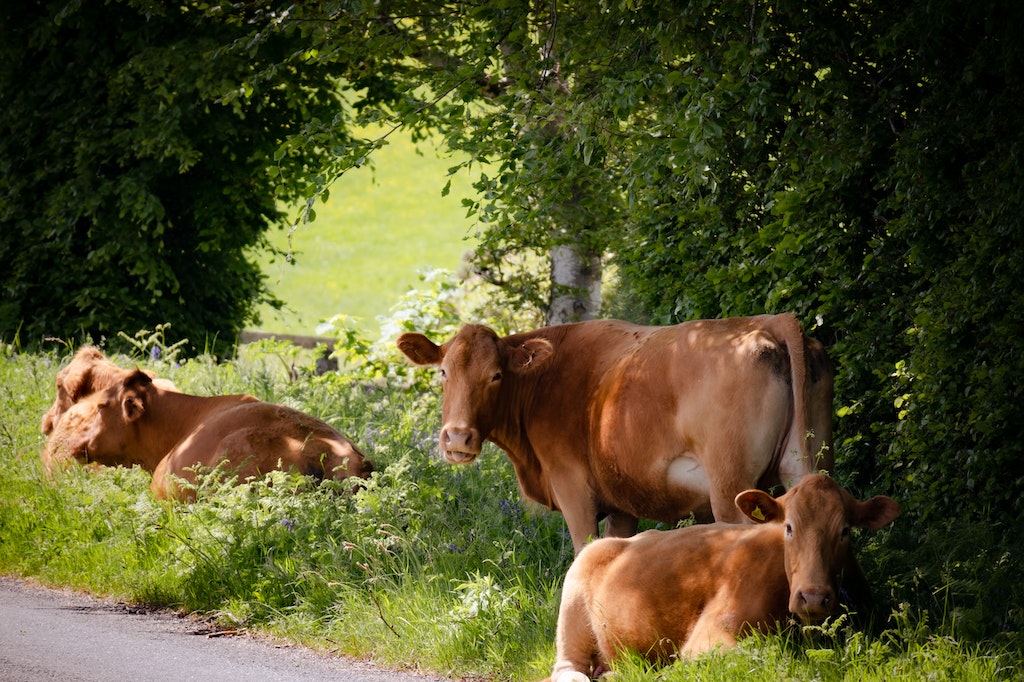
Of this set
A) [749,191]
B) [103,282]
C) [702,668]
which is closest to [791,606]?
[702,668]

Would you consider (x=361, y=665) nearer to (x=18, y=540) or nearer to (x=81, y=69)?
(x=18, y=540)

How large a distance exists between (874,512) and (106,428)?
633cm

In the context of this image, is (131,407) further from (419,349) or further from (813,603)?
(813,603)

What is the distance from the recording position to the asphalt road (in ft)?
18.9

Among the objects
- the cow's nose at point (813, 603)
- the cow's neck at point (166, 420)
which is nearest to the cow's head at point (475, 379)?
the cow's nose at point (813, 603)

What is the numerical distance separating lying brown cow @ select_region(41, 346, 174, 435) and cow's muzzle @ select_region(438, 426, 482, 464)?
390 cm

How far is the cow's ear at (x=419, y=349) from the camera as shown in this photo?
271 inches

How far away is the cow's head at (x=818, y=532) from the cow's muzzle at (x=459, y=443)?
71.8 inches

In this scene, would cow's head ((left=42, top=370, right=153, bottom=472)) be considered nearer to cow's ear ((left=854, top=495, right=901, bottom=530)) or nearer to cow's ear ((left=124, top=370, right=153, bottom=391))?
cow's ear ((left=124, top=370, right=153, bottom=391))

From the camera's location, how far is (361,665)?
20.0ft

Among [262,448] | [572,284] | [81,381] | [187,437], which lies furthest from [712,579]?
[572,284]

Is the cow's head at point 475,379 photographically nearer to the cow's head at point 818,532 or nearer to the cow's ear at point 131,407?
the cow's head at point 818,532

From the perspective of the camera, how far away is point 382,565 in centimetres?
693

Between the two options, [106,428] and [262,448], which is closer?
[262,448]
